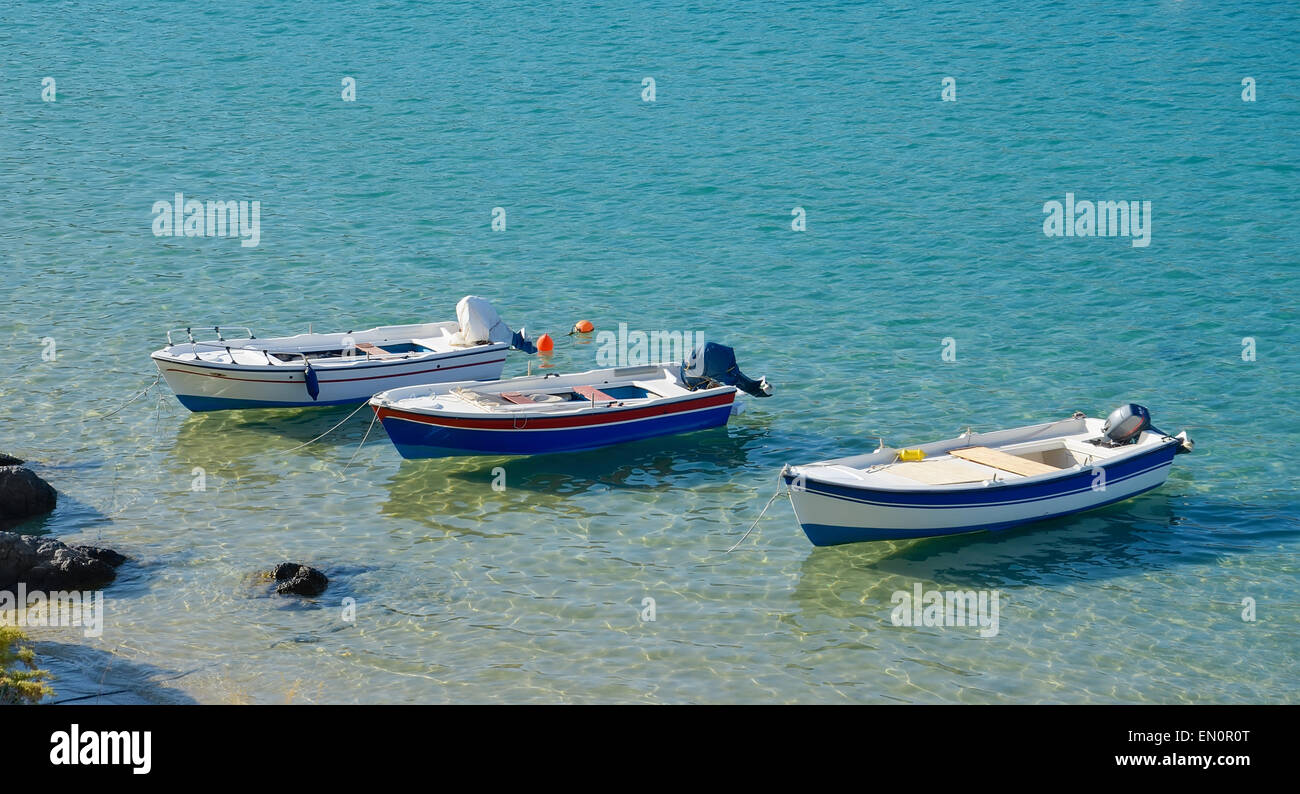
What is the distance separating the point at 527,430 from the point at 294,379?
173 inches

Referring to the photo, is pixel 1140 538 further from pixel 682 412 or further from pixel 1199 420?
pixel 682 412

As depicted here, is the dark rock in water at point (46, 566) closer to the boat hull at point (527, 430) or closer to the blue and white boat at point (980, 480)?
the boat hull at point (527, 430)

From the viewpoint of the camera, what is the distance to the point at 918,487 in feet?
57.0

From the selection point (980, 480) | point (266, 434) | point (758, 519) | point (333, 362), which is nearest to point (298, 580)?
point (758, 519)

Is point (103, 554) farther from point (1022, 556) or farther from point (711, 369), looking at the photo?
point (1022, 556)

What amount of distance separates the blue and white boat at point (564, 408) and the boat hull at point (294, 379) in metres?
1.59

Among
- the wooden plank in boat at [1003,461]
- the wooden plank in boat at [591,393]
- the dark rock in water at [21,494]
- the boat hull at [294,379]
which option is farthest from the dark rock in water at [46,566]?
the wooden plank in boat at [1003,461]

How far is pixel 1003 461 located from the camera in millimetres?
18562

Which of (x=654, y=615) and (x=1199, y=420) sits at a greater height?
(x=1199, y=420)

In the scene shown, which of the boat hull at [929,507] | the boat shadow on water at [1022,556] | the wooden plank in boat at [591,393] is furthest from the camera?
the wooden plank in boat at [591,393]

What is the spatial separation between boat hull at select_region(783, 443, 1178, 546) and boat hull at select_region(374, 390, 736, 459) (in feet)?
14.8

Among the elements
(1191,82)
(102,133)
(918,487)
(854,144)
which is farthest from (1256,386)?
(102,133)

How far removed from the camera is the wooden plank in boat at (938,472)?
58.7 ft

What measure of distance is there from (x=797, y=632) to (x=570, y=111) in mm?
31443
